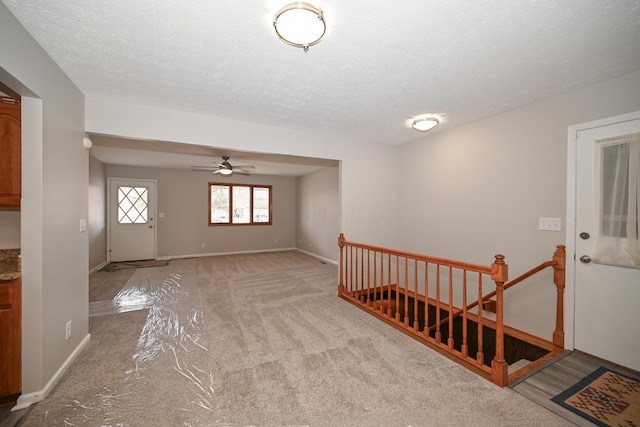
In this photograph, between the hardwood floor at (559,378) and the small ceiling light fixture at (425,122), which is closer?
the hardwood floor at (559,378)

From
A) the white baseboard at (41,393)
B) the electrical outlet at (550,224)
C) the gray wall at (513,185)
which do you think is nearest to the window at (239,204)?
the gray wall at (513,185)

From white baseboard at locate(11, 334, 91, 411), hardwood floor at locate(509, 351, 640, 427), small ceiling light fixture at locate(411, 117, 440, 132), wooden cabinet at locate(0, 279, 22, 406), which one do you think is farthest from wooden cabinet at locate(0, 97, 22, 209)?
hardwood floor at locate(509, 351, 640, 427)

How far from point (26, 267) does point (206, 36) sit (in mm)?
1996

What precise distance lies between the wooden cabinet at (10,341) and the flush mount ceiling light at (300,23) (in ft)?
7.97

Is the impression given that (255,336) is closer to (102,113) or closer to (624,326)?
(102,113)

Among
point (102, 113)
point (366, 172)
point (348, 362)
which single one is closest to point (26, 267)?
point (102, 113)

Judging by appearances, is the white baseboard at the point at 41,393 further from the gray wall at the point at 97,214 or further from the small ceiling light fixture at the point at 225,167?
the gray wall at the point at 97,214

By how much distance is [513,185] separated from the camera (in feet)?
9.72

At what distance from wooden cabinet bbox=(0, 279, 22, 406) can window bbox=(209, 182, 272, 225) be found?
222 inches

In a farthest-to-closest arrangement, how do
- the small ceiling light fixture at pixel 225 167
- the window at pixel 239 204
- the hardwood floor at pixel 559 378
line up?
1. the window at pixel 239 204
2. the small ceiling light fixture at pixel 225 167
3. the hardwood floor at pixel 559 378

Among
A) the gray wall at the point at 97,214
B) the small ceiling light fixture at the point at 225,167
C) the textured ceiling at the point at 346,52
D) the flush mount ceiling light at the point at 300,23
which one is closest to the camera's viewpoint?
the flush mount ceiling light at the point at 300,23

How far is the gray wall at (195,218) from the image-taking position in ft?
22.0

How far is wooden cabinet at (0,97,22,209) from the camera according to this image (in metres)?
1.82

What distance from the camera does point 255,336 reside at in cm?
272
